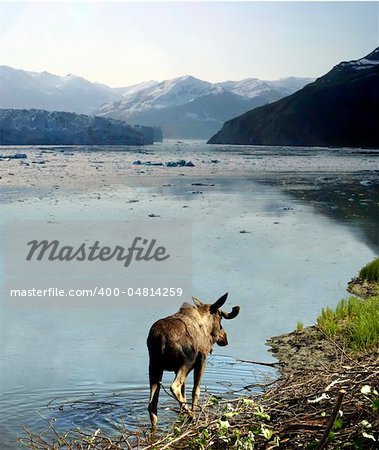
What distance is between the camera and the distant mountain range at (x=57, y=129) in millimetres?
94688

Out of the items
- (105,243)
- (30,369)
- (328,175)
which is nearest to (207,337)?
(30,369)

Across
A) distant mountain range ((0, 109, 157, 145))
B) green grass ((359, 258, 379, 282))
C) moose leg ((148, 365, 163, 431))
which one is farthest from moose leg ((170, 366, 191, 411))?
distant mountain range ((0, 109, 157, 145))

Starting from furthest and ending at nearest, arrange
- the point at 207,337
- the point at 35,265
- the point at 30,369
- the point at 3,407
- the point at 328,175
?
1. the point at 328,175
2. the point at 35,265
3. the point at 30,369
4. the point at 3,407
5. the point at 207,337

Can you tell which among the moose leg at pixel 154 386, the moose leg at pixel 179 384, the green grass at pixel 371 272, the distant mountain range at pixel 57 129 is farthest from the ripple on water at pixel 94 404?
the distant mountain range at pixel 57 129

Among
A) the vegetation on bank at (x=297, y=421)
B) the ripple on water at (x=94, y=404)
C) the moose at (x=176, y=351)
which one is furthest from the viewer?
the ripple on water at (x=94, y=404)

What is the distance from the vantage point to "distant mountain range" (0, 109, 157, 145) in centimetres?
9469

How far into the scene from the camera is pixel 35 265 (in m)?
16.8

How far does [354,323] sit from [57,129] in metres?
91.0

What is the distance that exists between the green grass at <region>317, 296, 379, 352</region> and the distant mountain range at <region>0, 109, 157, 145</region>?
280ft

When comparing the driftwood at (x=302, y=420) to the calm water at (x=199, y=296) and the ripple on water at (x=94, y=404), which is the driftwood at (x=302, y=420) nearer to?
the calm water at (x=199, y=296)

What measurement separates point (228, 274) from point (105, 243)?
16.3 ft

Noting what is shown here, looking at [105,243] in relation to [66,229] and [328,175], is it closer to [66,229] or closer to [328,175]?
[66,229]

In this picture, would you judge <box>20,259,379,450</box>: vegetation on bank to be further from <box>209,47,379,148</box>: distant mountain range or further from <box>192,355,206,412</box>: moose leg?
<box>209,47,379,148</box>: distant mountain range

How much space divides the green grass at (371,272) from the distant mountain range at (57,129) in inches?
3231
